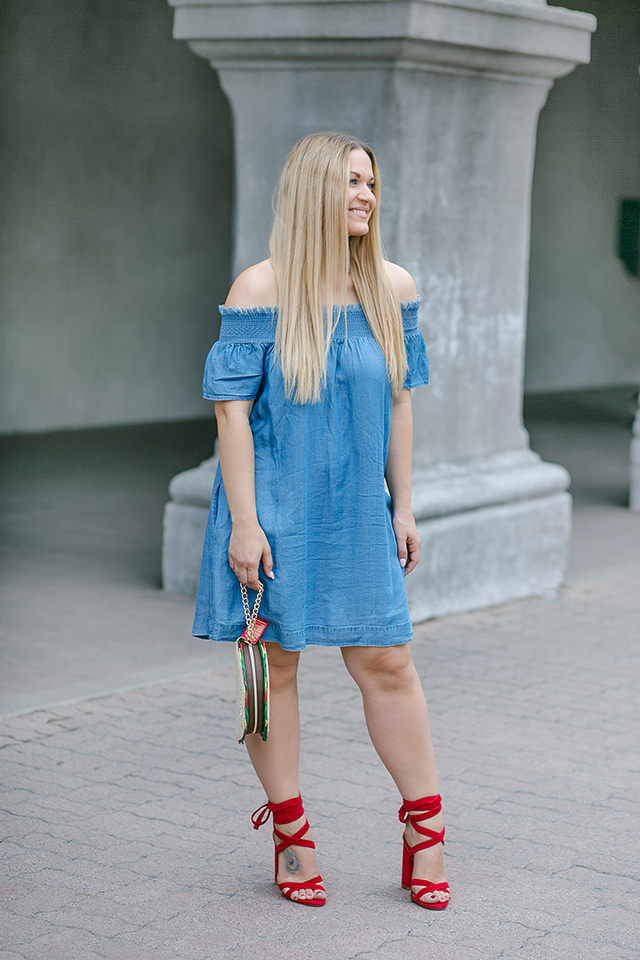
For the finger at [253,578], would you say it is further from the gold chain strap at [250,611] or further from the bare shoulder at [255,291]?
the bare shoulder at [255,291]

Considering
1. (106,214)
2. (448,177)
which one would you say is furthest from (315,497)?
(106,214)

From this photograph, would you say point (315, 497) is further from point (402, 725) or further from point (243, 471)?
point (402, 725)

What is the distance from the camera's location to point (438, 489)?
661cm

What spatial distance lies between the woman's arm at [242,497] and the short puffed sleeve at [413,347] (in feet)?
1.60

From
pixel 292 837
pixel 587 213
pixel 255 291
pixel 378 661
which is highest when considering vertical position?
pixel 587 213

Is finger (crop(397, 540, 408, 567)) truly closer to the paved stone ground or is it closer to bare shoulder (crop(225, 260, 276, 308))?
bare shoulder (crop(225, 260, 276, 308))

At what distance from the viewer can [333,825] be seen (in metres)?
4.00

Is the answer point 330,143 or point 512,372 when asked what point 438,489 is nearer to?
point 512,372

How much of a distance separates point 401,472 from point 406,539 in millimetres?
176

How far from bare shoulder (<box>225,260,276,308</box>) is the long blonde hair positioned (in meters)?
0.02

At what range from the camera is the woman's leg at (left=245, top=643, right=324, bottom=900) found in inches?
135

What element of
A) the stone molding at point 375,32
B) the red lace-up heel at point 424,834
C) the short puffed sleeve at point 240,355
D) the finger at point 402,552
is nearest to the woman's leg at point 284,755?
the red lace-up heel at point 424,834

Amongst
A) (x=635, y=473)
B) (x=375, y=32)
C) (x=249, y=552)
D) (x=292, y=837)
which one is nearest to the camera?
(x=249, y=552)

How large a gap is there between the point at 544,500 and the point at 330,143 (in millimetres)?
4274
